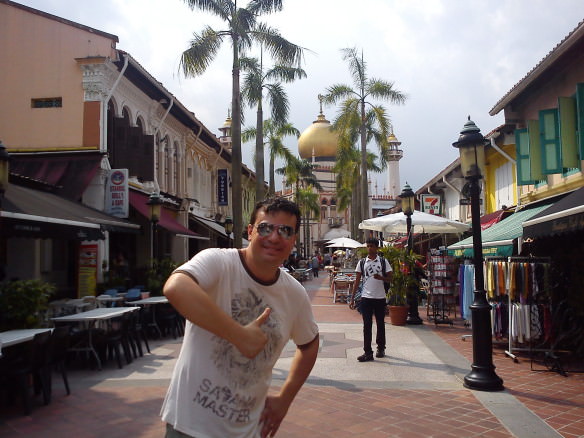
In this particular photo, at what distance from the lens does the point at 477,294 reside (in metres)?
6.91

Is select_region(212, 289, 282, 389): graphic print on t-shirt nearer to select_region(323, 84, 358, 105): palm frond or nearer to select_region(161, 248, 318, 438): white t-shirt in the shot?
select_region(161, 248, 318, 438): white t-shirt

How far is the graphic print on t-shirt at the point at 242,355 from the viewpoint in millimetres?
2055

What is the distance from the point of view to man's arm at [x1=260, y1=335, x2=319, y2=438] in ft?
7.34

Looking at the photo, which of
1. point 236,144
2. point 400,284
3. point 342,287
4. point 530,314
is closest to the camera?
point 530,314

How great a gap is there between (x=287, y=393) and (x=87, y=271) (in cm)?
1130

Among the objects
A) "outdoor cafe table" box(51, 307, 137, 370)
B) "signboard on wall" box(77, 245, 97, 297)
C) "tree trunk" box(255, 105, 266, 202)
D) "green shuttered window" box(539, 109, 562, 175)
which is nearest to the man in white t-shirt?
"outdoor cafe table" box(51, 307, 137, 370)

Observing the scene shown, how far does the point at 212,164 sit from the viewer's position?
27.0 meters

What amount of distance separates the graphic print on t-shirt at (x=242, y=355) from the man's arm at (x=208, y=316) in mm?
260

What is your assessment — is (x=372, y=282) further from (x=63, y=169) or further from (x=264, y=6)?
(x=264, y=6)

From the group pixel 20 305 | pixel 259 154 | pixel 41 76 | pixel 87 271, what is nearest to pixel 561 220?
pixel 20 305

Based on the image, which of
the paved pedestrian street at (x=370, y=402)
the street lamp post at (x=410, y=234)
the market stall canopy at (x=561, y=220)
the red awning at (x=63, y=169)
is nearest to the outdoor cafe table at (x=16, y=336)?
the paved pedestrian street at (x=370, y=402)

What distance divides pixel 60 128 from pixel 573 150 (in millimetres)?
12373

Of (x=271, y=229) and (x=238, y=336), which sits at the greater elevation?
(x=271, y=229)

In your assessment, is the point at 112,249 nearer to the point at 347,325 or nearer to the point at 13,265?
the point at 13,265
